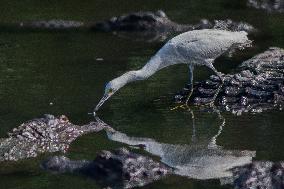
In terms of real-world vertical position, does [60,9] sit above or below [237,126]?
above

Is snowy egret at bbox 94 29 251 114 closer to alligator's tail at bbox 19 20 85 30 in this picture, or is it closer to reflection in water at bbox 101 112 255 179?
reflection in water at bbox 101 112 255 179

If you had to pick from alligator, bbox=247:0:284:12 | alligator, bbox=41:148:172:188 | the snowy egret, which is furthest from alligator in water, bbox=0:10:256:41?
alligator, bbox=41:148:172:188

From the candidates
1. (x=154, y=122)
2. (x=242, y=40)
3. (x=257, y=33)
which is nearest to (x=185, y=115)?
(x=154, y=122)

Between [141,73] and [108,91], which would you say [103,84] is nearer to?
[141,73]

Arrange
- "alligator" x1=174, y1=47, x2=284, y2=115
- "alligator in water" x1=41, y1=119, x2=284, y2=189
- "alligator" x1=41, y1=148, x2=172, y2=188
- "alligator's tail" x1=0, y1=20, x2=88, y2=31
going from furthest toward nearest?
"alligator's tail" x1=0, y1=20, x2=88, y2=31, "alligator" x1=174, y1=47, x2=284, y2=115, "alligator" x1=41, y1=148, x2=172, y2=188, "alligator in water" x1=41, y1=119, x2=284, y2=189

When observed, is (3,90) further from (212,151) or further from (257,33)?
(257,33)

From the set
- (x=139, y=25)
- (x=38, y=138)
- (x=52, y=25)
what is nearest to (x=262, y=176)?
(x=38, y=138)

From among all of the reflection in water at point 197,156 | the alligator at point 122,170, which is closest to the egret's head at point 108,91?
the reflection in water at point 197,156
